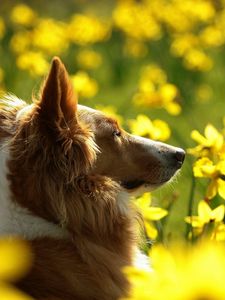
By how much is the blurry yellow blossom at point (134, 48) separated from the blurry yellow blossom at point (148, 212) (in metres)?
5.81

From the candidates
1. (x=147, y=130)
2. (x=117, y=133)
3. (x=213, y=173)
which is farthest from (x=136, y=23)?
(x=213, y=173)

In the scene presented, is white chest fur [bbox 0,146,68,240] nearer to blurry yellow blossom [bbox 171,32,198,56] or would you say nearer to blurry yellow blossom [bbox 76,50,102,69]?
blurry yellow blossom [bbox 171,32,198,56]

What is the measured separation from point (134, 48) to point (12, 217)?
644cm

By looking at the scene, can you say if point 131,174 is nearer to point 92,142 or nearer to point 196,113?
point 92,142

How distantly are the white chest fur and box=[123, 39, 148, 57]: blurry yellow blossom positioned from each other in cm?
638

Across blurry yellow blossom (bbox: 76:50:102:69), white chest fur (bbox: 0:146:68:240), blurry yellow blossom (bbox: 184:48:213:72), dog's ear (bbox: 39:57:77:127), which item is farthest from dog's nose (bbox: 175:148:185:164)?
blurry yellow blossom (bbox: 76:50:102:69)

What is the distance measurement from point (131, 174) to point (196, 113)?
4.16 metres

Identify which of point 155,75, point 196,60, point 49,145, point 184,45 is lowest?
point 49,145

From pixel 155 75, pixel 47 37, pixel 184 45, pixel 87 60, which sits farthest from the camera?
pixel 87 60

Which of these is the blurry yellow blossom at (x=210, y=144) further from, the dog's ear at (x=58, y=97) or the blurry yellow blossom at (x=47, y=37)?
the blurry yellow blossom at (x=47, y=37)

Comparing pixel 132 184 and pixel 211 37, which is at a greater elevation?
pixel 211 37

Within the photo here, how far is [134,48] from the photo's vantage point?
881 cm

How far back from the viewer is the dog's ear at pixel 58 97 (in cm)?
247

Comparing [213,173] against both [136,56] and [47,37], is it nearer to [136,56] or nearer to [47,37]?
[47,37]
